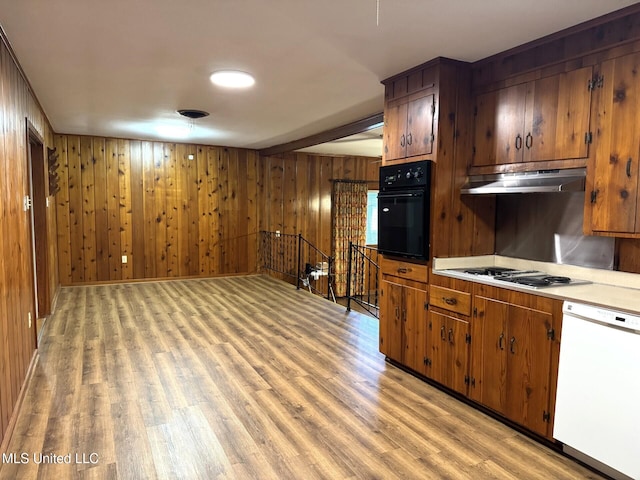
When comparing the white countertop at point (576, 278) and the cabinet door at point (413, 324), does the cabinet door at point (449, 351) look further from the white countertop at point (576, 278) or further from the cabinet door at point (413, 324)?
the white countertop at point (576, 278)

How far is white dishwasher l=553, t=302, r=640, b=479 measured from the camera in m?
1.95

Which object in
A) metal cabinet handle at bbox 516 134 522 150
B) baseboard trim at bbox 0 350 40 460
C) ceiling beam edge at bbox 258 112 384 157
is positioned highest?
ceiling beam edge at bbox 258 112 384 157

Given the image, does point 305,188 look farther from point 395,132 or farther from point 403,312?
point 403,312

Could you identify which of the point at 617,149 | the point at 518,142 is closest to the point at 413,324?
the point at 518,142

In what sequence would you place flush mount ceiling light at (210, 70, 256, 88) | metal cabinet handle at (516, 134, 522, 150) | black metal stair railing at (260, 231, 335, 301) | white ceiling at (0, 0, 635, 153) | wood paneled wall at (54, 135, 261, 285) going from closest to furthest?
white ceiling at (0, 0, 635, 153)
metal cabinet handle at (516, 134, 522, 150)
flush mount ceiling light at (210, 70, 256, 88)
wood paneled wall at (54, 135, 261, 285)
black metal stair railing at (260, 231, 335, 301)

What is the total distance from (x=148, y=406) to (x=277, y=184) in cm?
603

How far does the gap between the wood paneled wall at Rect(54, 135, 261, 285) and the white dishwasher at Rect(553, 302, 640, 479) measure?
6478 mm

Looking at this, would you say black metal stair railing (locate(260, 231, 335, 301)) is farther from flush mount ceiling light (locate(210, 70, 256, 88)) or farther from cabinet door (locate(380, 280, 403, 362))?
flush mount ceiling light (locate(210, 70, 256, 88))

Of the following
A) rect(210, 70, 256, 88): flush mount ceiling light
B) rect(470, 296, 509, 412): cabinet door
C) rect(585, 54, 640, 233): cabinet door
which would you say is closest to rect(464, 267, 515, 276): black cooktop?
rect(470, 296, 509, 412): cabinet door

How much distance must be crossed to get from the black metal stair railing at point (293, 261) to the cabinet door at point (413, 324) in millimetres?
4585

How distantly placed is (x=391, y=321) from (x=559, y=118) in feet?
6.45

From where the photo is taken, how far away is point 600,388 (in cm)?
209

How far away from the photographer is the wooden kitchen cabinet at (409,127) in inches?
124

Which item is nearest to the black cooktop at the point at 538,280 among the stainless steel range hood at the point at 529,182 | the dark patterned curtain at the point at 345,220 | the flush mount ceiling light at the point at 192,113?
the stainless steel range hood at the point at 529,182
